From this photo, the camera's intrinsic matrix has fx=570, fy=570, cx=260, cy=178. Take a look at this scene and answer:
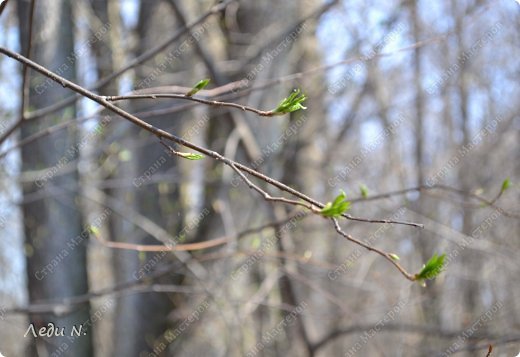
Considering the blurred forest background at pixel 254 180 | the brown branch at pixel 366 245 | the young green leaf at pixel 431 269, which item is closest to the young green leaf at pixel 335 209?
the brown branch at pixel 366 245

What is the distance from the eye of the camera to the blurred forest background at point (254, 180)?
3.13 metres

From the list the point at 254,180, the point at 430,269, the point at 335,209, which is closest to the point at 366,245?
the point at 335,209

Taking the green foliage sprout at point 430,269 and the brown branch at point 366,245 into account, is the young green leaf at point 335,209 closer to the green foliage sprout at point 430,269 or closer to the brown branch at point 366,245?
the brown branch at point 366,245

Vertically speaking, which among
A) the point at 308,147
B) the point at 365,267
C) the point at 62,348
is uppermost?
the point at 308,147

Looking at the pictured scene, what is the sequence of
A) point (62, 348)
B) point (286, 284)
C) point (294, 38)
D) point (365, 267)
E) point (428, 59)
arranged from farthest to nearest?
point (428, 59) → point (365, 267) → point (294, 38) → point (62, 348) → point (286, 284)

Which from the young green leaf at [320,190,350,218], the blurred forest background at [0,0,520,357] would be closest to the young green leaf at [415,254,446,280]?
the young green leaf at [320,190,350,218]

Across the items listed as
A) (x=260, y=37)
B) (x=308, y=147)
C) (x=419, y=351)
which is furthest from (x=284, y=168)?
(x=419, y=351)

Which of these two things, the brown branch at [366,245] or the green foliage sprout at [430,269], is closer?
the brown branch at [366,245]

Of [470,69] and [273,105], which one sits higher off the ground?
[470,69]

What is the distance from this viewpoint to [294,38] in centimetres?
395

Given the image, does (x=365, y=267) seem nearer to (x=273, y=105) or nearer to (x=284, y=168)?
(x=284, y=168)

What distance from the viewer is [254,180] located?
11.2 ft

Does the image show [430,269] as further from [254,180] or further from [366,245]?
[254,180]

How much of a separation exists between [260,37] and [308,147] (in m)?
1.19
